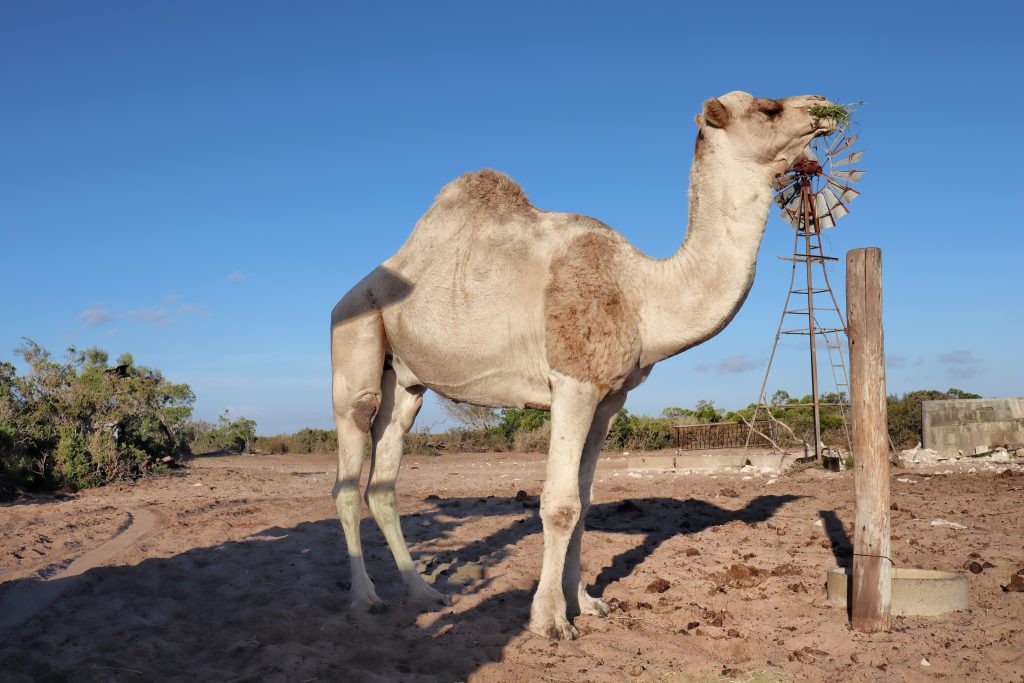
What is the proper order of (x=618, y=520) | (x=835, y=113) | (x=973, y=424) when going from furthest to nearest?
(x=973, y=424)
(x=618, y=520)
(x=835, y=113)

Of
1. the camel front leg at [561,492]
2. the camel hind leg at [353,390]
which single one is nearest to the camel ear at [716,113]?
the camel front leg at [561,492]

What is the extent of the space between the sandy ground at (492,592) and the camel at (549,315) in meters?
0.56

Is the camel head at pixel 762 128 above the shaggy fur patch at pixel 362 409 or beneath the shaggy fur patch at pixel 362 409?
above

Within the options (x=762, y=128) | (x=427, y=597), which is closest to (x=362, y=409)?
(x=427, y=597)

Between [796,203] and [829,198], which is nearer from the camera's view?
[829,198]

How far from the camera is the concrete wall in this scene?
60.7 feet

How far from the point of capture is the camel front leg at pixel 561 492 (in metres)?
5.61

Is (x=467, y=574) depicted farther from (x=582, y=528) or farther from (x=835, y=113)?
(x=835, y=113)

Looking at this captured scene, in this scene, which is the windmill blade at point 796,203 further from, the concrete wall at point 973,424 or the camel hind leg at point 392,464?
the camel hind leg at point 392,464

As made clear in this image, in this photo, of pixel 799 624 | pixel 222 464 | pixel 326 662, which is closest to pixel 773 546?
pixel 799 624

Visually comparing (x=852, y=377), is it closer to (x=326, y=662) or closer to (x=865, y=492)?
(x=865, y=492)

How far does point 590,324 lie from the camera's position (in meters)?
5.66

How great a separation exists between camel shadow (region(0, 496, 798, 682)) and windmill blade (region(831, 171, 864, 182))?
9288 mm

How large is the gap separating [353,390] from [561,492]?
222 centimetres
